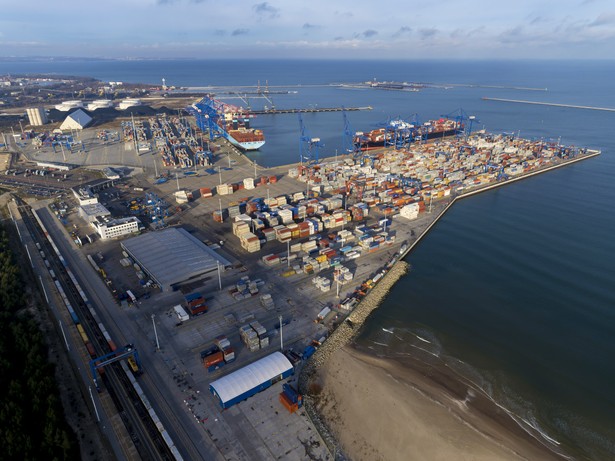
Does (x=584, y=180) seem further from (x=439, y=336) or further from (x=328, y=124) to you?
(x=328, y=124)

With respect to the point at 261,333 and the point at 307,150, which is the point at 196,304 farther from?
the point at 307,150

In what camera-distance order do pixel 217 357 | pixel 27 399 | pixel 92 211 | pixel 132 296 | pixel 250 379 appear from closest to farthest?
pixel 27 399 < pixel 250 379 < pixel 217 357 < pixel 132 296 < pixel 92 211

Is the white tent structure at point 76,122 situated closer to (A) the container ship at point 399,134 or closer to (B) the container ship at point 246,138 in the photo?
(B) the container ship at point 246,138

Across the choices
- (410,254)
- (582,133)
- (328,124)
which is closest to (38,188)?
(410,254)

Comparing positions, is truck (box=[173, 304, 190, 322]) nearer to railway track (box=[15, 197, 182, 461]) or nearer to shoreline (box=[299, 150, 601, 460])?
railway track (box=[15, 197, 182, 461])

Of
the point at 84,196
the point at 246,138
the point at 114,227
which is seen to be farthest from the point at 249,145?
the point at 114,227
